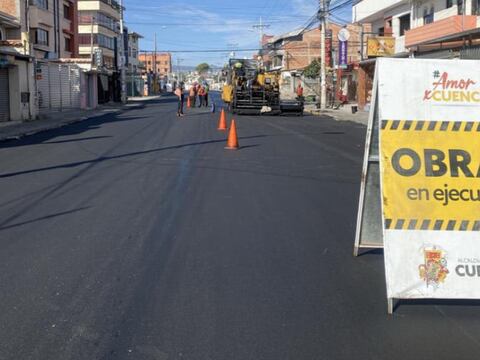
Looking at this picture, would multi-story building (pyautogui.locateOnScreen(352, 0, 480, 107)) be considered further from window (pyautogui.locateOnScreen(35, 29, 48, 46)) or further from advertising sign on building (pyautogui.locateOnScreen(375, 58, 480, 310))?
window (pyautogui.locateOnScreen(35, 29, 48, 46))

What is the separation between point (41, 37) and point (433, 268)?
151 feet

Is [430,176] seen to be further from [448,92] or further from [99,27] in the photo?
[99,27]

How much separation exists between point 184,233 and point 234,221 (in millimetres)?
918

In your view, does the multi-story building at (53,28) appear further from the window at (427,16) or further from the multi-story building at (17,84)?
the window at (427,16)

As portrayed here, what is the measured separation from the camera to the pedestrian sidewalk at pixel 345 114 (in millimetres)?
31953

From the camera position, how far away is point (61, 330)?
4543 millimetres

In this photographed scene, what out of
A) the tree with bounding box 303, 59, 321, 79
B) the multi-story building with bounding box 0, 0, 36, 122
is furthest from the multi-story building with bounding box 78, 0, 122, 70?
the multi-story building with bounding box 0, 0, 36, 122

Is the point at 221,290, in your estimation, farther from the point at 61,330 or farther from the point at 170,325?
the point at 61,330

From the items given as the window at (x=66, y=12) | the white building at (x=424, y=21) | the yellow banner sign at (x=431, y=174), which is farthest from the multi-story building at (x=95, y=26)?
the yellow banner sign at (x=431, y=174)

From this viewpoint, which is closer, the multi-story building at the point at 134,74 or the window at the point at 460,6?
the window at the point at 460,6

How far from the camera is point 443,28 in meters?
28.5

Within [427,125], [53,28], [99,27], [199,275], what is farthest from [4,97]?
[99,27]

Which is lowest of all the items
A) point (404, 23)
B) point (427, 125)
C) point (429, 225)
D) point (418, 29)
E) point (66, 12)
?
point (429, 225)

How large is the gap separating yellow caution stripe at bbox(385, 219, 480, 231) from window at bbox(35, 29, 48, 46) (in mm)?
44446
